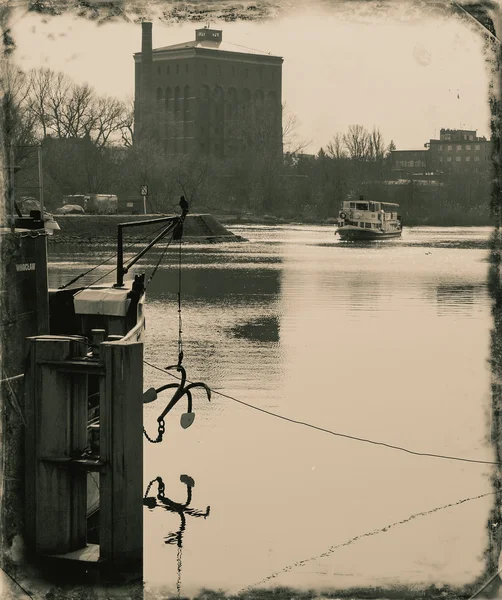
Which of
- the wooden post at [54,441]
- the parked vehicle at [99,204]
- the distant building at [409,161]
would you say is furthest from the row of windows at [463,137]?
the wooden post at [54,441]

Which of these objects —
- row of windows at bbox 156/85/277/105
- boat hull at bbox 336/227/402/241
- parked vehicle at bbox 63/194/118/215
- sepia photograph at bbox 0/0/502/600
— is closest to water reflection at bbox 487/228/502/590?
sepia photograph at bbox 0/0/502/600

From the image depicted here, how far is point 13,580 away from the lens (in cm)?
927

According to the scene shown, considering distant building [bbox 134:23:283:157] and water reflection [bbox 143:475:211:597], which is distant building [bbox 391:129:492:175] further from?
water reflection [bbox 143:475:211:597]

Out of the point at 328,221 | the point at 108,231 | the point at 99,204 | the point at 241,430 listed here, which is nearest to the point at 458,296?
the point at 241,430

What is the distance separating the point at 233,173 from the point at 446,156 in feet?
58.8

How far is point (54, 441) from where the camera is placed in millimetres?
9086

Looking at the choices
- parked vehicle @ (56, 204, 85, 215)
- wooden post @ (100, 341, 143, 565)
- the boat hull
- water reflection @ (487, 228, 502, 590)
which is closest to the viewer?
wooden post @ (100, 341, 143, 565)

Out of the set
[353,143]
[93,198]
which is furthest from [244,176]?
[93,198]

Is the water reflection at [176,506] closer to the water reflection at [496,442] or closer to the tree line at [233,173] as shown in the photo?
the water reflection at [496,442]

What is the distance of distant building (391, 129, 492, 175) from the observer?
101438 mm

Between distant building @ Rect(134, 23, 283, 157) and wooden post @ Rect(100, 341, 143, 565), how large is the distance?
103 metres

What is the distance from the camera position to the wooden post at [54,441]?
29.7ft

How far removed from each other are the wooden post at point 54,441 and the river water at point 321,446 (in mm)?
798

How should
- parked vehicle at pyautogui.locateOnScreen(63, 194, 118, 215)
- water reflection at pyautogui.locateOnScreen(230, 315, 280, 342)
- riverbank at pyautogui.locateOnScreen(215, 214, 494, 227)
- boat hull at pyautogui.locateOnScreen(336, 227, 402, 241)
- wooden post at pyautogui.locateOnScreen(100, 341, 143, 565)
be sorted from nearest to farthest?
1. wooden post at pyautogui.locateOnScreen(100, 341, 143, 565)
2. water reflection at pyautogui.locateOnScreen(230, 315, 280, 342)
3. parked vehicle at pyautogui.locateOnScreen(63, 194, 118, 215)
4. boat hull at pyautogui.locateOnScreen(336, 227, 402, 241)
5. riverbank at pyautogui.locateOnScreen(215, 214, 494, 227)
